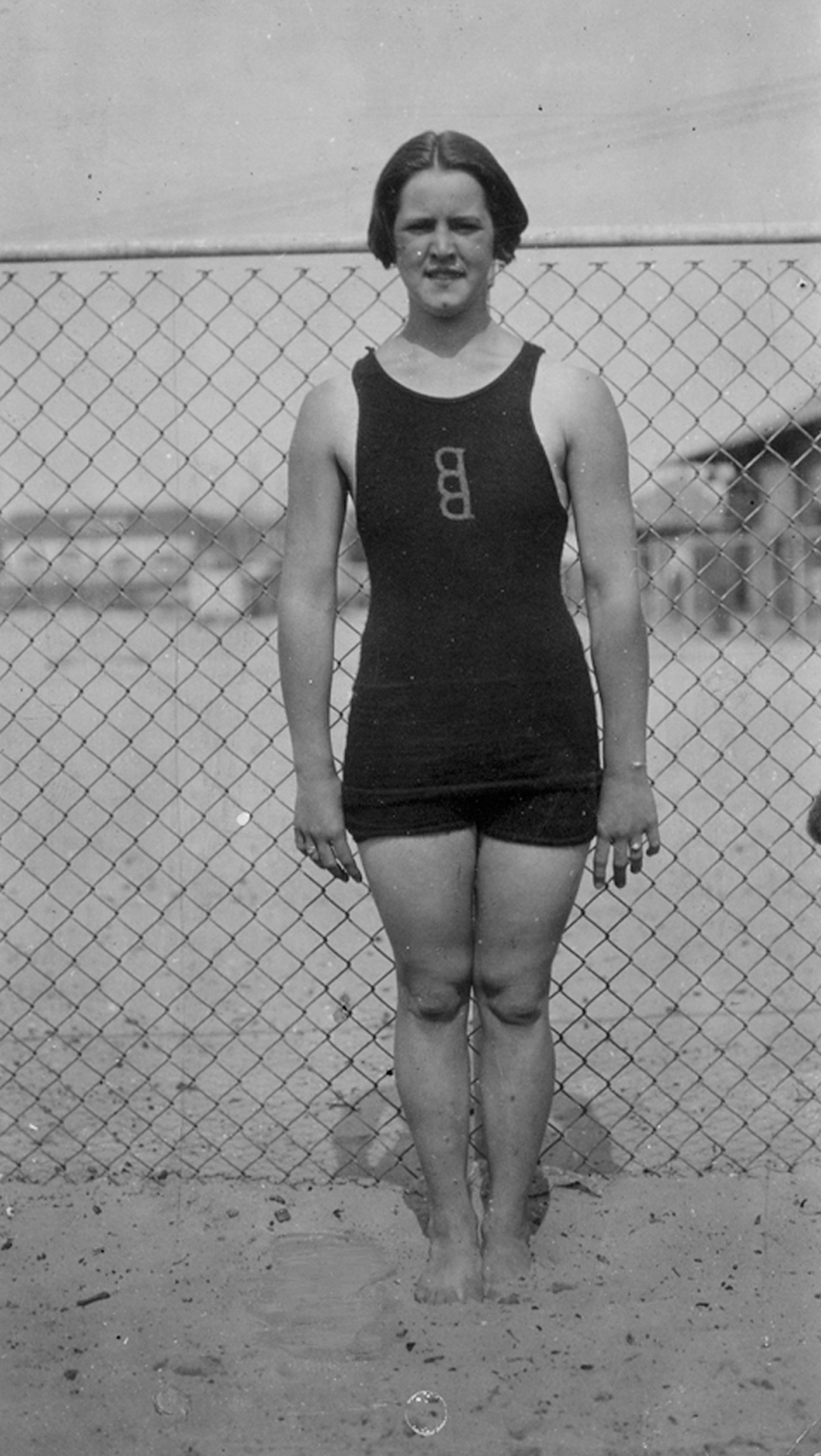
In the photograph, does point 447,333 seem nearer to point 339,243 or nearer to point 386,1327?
point 339,243

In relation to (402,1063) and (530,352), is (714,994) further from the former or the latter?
(530,352)

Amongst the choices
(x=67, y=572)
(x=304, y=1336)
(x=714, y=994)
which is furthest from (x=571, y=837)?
(x=67, y=572)

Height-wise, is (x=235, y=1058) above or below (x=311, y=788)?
below

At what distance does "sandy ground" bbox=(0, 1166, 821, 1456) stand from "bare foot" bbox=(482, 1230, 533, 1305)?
3cm

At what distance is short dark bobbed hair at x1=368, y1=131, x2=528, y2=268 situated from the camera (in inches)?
91.1

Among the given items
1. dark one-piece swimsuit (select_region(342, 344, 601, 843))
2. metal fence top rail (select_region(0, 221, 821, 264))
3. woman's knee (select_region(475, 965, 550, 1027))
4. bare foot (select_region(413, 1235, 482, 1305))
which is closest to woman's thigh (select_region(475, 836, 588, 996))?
woman's knee (select_region(475, 965, 550, 1027))

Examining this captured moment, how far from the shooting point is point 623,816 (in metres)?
2.48

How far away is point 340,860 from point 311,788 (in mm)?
142

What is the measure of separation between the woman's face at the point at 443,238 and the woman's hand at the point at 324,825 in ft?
2.63

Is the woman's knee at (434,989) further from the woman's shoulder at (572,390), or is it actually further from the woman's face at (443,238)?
the woman's face at (443,238)

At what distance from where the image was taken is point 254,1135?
3.38 meters

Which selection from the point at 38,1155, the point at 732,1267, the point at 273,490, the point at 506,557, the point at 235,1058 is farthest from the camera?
the point at 273,490

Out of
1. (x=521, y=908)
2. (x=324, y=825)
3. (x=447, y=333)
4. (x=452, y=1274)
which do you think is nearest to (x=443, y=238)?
(x=447, y=333)

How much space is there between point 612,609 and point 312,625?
0.50 metres
